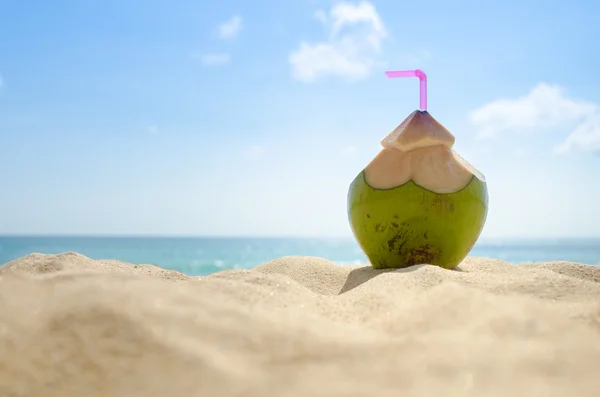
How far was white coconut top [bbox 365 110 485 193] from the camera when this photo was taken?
2674 mm

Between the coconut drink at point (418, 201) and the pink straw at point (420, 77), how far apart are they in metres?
0.19

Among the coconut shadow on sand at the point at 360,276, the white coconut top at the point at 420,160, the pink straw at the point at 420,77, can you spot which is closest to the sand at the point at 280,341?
the coconut shadow on sand at the point at 360,276

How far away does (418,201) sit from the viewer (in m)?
2.62

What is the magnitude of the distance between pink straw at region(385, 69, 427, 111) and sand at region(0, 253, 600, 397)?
1.71 metres

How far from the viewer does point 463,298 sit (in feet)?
4.66

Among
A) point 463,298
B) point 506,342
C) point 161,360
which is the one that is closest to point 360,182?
point 463,298

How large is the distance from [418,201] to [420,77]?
86 centimetres

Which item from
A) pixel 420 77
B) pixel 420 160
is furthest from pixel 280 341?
pixel 420 77

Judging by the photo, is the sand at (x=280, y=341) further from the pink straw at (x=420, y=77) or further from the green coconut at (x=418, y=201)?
the pink straw at (x=420, y=77)

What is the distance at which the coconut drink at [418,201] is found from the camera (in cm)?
262

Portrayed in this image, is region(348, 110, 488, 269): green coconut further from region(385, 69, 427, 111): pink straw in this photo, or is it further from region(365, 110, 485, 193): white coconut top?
region(385, 69, 427, 111): pink straw

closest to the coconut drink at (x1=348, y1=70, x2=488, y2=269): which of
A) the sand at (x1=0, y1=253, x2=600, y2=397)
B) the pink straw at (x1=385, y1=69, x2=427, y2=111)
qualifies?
the pink straw at (x1=385, y1=69, x2=427, y2=111)

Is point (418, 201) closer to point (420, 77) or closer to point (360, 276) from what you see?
point (360, 276)

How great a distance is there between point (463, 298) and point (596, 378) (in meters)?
0.38
